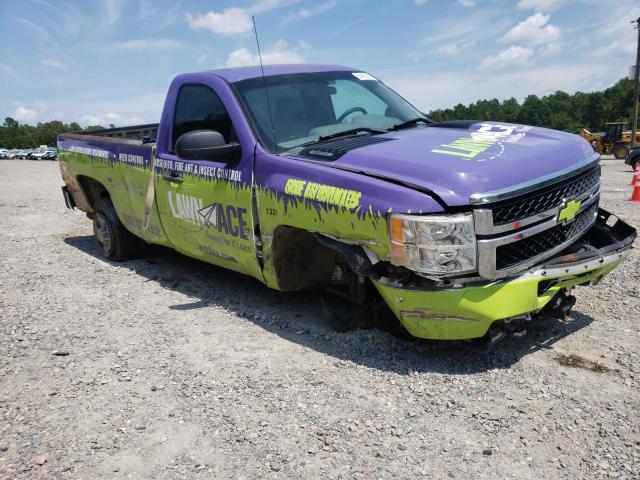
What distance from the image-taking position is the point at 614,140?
28.5 metres

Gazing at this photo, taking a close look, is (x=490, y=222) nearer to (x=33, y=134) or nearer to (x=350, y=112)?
(x=350, y=112)

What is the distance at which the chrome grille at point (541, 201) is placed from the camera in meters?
3.04

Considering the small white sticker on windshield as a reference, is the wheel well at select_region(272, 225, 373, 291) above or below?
below

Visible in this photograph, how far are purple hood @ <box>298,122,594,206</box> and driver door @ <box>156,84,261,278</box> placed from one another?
0.96m

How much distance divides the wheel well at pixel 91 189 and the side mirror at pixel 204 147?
3.02 metres

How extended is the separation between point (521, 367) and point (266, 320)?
1.91 meters

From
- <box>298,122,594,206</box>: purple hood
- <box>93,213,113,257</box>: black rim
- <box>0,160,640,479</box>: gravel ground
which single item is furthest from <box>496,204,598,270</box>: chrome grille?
<box>93,213,113,257</box>: black rim

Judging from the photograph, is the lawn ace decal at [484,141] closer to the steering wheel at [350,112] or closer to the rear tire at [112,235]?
the steering wheel at [350,112]

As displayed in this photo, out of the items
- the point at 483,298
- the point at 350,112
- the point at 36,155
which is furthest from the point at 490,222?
the point at 36,155

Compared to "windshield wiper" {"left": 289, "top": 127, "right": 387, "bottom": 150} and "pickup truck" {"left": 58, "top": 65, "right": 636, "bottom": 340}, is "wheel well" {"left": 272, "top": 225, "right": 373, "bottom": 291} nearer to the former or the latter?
"pickup truck" {"left": 58, "top": 65, "right": 636, "bottom": 340}

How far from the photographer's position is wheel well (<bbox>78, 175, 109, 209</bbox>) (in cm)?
655

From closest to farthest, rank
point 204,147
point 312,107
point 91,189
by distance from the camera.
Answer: point 204,147
point 312,107
point 91,189

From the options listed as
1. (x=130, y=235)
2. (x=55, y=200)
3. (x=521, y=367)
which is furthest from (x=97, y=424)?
(x=55, y=200)

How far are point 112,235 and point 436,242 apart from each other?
4481 mm
